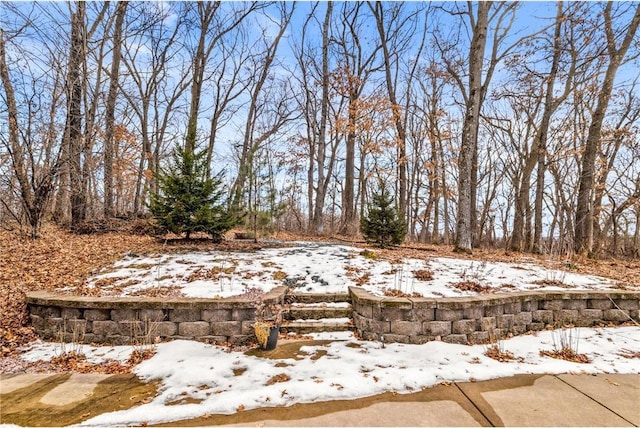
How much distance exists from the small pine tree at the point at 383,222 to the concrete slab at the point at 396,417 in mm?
6184

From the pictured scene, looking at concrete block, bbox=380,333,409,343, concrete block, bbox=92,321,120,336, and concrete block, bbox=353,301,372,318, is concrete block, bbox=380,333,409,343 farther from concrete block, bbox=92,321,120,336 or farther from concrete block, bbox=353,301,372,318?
concrete block, bbox=92,321,120,336

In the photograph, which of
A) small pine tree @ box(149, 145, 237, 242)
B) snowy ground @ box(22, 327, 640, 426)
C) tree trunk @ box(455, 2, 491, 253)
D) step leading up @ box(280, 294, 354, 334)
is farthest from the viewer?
tree trunk @ box(455, 2, 491, 253)

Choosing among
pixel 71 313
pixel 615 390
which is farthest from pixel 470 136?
pixel 71 313

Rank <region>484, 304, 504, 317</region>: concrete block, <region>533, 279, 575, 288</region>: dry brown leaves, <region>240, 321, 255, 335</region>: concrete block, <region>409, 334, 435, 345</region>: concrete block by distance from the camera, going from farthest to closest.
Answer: <region>533, 279, 575, 288</region>: dry brown leaves < <region>484, 304, 504, 317</region>: concrete block < <region>240, 321, 255, 335</region>: concrete block < <region>409, 334, 435, 345</region>: concrete block

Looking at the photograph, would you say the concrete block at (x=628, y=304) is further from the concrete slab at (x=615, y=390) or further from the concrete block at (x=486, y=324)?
the concrete block at (x=486, y=324)

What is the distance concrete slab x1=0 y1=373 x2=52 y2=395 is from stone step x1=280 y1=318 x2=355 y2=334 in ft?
7.70

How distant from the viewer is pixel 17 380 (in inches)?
109

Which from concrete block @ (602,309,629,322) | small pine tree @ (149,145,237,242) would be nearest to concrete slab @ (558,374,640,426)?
concrete block @ (602,309,629,322)

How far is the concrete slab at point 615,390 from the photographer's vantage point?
2.28 meters

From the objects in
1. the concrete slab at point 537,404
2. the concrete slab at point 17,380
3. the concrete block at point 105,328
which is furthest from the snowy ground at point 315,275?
the concrete slab at point 537,404

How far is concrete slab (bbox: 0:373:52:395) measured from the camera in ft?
8.67

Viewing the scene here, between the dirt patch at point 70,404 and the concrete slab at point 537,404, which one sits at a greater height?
the concrete slab at point 537,404

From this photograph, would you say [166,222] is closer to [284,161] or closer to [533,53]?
[284,161]

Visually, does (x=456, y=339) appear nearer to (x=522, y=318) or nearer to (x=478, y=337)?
(x=478, y=337)
